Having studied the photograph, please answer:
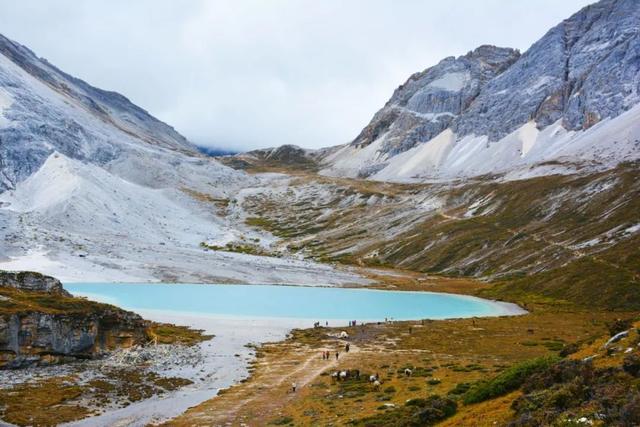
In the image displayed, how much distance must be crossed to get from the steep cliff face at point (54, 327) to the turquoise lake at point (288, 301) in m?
36.9

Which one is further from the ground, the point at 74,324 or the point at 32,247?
the point at 32,247

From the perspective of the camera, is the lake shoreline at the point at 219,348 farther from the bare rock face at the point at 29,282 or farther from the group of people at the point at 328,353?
the bare rock face at the point at 29,282

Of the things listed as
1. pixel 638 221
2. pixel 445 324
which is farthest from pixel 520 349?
pixel 638 221

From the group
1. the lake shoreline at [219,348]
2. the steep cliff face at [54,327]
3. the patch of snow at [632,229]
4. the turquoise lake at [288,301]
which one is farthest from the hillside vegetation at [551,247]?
the steep cliff face at [54,327]

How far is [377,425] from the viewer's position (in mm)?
30062

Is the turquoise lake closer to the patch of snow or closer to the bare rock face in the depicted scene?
the bare rock face

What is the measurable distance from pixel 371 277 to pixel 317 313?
187 ft

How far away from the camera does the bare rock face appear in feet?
214

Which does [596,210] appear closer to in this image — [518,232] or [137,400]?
[518,232]

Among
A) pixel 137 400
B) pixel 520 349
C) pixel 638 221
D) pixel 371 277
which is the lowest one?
pixel 137 400

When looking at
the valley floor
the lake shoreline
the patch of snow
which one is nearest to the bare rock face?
the lake shoreline

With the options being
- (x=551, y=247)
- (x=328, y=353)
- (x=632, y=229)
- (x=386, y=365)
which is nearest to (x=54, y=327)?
(x=328, y=353)

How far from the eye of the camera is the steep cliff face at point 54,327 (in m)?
49.8

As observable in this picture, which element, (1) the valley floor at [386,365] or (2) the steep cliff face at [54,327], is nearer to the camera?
(1) the valley floor at [386,365]
